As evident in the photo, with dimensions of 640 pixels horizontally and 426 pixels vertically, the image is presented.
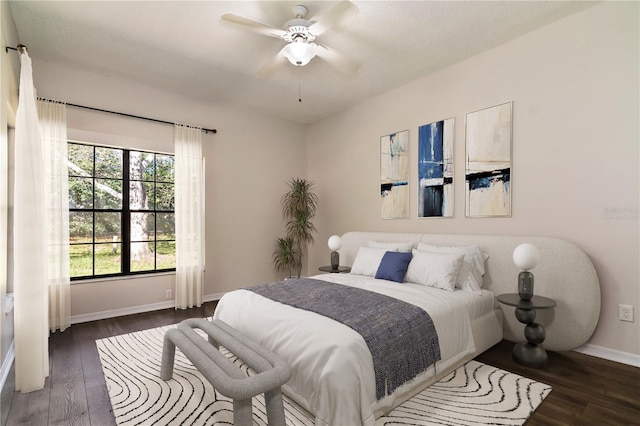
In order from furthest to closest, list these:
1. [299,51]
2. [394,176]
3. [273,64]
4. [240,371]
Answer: [394,176] → [273,64] → [299,51] → [240,371]

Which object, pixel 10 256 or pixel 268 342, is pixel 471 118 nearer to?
pixel 268 342

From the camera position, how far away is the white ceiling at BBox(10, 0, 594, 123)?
2.69 meters

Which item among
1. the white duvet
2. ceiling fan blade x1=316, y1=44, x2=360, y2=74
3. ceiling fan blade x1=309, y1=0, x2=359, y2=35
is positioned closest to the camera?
the white duvet

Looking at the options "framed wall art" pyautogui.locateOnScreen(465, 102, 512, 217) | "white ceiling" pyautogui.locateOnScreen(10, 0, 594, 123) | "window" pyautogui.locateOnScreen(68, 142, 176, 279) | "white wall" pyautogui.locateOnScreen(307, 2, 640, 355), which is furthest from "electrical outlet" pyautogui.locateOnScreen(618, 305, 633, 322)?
"window" pyautogui.locateOnScreen(68, 142, 176, 279)

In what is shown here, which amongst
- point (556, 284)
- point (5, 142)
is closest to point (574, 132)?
point (556, 284)

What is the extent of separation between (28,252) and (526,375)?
3.78 m

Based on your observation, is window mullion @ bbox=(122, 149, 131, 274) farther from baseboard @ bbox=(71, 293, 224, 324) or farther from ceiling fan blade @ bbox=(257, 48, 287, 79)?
ceiling fan blade @ bbox=(257, 48, 287, 79)

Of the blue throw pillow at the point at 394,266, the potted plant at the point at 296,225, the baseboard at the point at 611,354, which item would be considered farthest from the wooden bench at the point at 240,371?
the potted plant at the point at 296,225

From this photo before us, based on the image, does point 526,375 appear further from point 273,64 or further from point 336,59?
point 273,64

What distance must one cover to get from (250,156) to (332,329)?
3809mm

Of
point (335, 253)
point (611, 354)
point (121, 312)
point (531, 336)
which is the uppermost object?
point (335, 253)

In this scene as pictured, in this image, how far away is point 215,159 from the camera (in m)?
4.80

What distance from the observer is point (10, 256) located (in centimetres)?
298

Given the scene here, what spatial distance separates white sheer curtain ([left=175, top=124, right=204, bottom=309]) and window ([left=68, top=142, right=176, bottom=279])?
309 mm
